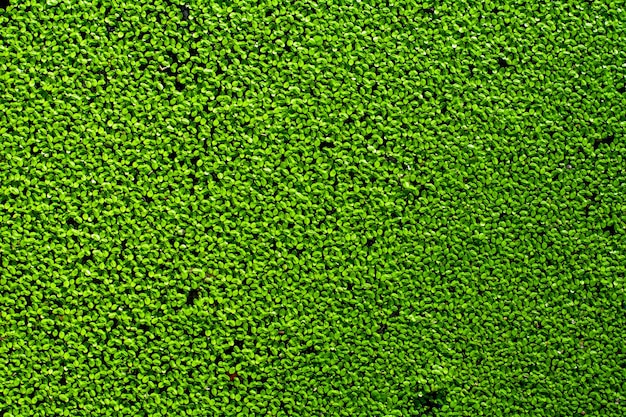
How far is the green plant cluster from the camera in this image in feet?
6.36

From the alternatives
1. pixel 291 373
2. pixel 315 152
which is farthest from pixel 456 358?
pixel 315 152

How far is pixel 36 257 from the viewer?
1.94 meters

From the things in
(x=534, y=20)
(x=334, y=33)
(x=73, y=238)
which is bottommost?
(x=73, y=238)

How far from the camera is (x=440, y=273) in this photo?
6.54 ft

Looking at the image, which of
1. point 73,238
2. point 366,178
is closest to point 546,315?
point 366,178

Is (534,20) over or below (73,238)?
over

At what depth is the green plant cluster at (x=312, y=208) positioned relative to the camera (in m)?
1.94

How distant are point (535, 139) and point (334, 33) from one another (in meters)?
0.76

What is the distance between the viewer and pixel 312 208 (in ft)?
6.49

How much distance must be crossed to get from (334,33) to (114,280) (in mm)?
1095

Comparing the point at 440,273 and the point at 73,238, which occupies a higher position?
the point at 440,273

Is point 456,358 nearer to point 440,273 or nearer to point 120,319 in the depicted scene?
point 440,273

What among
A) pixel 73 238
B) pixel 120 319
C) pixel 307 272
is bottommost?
pixel 120 319

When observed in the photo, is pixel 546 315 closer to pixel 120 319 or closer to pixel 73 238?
pixel 120 319
